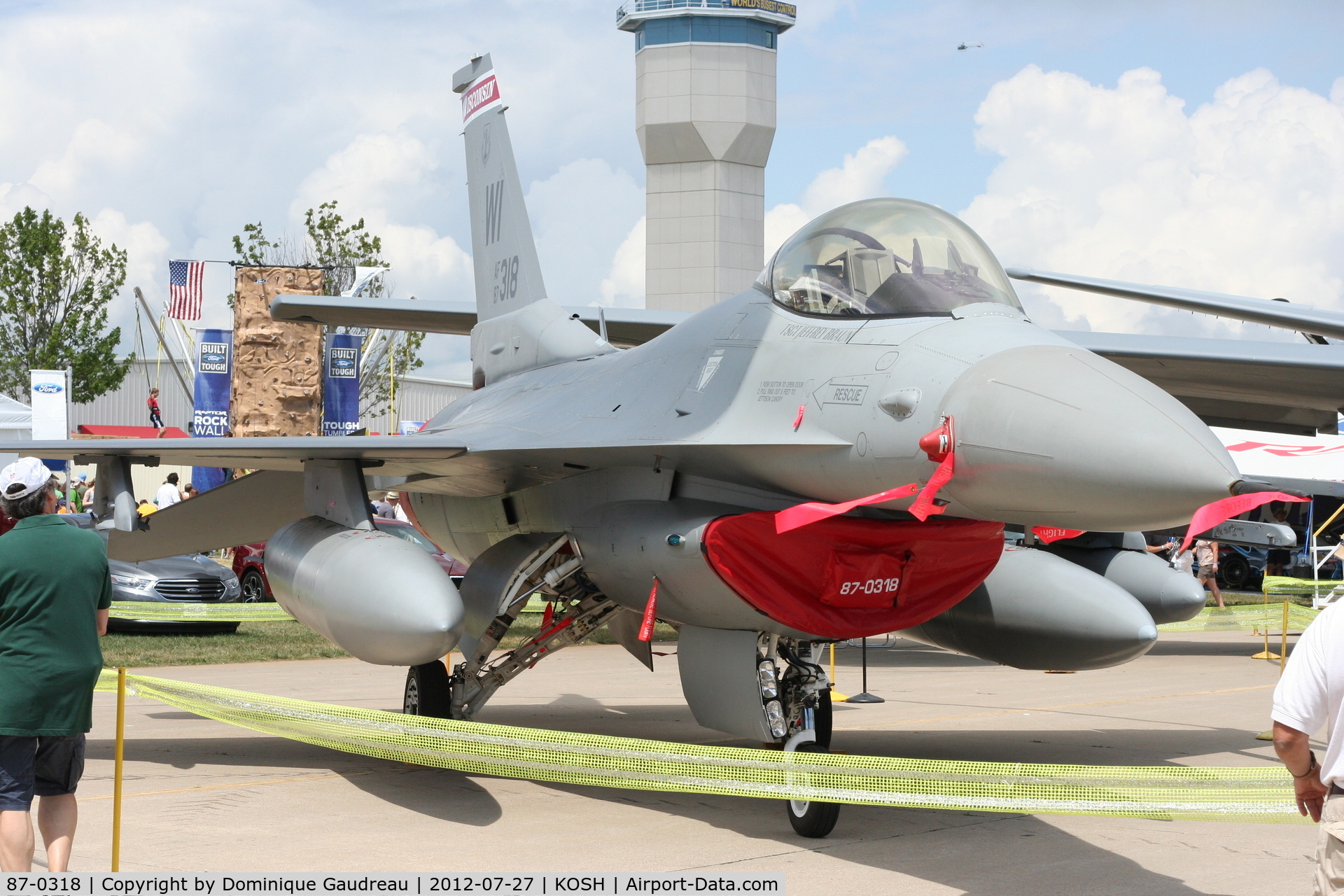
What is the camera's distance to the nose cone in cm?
489

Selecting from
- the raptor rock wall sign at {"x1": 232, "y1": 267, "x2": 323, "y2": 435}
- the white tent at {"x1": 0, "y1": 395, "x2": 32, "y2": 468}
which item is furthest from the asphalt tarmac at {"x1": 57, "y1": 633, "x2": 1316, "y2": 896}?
the raptor rock wall sign at {"x1": 232, "y1": 267, "x2": 323, "y2": 435}

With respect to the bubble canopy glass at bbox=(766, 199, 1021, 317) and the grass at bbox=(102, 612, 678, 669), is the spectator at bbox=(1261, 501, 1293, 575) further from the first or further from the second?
the bubble canopy glass at bbox=(766, 199, 1021, 317)

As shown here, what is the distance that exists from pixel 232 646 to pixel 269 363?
40.5ft

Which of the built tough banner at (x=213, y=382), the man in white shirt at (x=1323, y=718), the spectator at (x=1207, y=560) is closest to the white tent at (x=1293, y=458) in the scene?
the spectator at (x=1207, y=560)

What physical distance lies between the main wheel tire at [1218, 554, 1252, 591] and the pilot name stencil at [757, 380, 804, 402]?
24952 mm

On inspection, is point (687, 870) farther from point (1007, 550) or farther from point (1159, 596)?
point (1159, 596)

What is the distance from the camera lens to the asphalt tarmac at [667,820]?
5.99 m

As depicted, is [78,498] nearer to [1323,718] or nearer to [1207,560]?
[1207,560]

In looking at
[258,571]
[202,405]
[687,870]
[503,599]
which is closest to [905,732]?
[503,599]

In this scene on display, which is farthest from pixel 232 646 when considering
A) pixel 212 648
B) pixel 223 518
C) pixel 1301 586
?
pixel 1301 586

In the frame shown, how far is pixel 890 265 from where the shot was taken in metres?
6.41

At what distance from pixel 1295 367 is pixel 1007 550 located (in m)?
2.25

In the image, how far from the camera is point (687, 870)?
5895 mm

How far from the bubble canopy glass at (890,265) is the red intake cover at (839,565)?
1.16 metres
